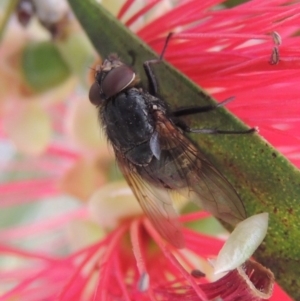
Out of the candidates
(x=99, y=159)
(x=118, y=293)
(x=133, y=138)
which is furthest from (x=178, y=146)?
(x=99, y=159)

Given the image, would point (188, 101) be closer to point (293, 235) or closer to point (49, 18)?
point (293, 235)

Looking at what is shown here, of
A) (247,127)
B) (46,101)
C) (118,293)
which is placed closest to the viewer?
(247,127)

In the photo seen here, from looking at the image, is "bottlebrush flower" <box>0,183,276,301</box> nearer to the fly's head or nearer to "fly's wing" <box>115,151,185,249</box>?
"fly's wing" <box>115,151,185,249</box>

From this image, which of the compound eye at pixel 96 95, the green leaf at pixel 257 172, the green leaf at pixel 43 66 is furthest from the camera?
the green leaf at pixel 43 66

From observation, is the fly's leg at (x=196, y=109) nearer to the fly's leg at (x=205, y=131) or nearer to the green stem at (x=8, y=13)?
the fly's leg at (x=205, y=131)

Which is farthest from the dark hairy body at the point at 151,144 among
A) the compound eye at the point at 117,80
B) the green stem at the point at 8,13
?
the green stem at the point at 8,13

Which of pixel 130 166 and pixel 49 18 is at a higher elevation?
pixel 49 18

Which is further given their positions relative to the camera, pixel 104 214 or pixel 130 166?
pixel 104 214
